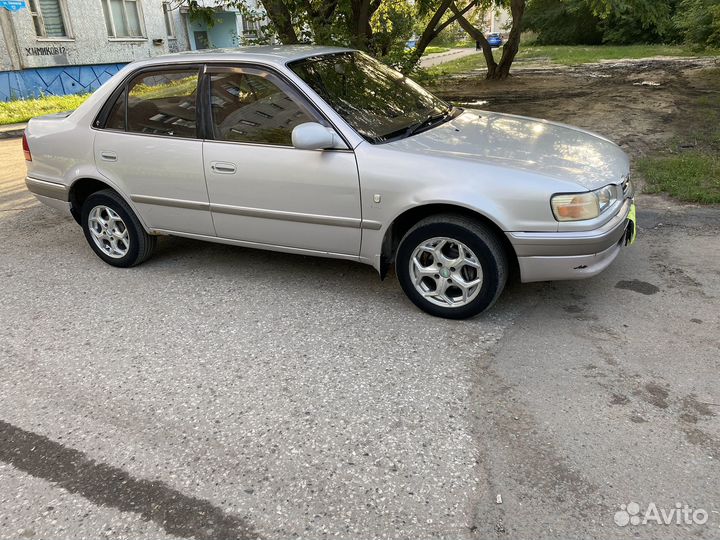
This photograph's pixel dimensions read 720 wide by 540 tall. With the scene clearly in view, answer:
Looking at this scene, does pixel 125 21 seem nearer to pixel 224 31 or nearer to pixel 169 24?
pixel 169 24

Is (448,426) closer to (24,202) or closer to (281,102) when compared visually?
(281,102)

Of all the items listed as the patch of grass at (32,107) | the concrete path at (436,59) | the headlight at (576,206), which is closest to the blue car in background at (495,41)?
the concrete path at (436,59)

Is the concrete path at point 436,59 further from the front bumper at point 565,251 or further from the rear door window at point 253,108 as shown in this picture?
the front bumper at point 565,251

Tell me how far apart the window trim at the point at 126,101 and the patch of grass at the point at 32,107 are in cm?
1197

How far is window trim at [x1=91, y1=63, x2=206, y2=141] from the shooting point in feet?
14.3

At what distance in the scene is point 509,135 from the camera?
4184 mm

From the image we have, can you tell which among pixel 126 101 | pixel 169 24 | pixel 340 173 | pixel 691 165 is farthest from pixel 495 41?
pixel 340 173

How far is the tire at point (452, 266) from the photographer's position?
3.67 metres

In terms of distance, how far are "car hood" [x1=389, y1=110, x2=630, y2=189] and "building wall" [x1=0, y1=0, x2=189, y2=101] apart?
18.4 meters

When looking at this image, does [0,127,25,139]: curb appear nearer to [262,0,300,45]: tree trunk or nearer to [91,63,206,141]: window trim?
[262,0,300,45]: tree trunk

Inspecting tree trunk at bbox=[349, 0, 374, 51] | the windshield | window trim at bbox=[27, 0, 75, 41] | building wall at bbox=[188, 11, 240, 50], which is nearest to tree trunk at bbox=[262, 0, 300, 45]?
tree trunk at bbox=[349, 0, 374, 51]

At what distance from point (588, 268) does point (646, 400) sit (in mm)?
914

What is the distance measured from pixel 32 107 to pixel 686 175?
16909 millimetres

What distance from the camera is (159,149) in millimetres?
4496
